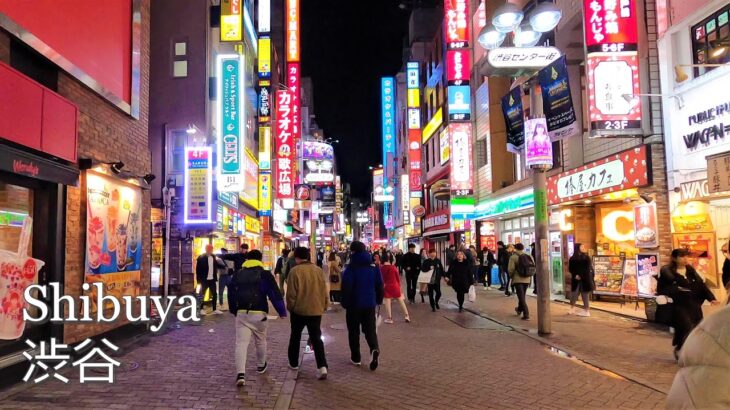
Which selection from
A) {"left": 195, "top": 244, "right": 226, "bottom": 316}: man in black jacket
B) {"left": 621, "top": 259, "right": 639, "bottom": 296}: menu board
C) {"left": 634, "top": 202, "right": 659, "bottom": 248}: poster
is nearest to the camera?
{"left": 634, "top": 202, "right": 659, "bottom": 248}: poster

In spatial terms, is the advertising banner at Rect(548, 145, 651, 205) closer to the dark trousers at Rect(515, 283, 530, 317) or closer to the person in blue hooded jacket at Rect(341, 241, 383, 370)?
the dark trousers at Rect(515, 283, 530, 317)

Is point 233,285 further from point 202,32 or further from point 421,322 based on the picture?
point 202,32

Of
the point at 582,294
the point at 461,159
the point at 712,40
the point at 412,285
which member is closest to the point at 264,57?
the point at 461,159

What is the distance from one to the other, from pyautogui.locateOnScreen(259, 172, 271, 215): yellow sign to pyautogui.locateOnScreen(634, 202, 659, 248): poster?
20.5 m

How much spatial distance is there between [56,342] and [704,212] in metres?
12.1

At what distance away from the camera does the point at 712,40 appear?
10930 millimetres

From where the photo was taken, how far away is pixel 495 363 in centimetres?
833

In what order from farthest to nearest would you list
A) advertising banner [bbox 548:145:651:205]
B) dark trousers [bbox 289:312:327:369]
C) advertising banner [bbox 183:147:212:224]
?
advertising banner [bbox 183:147:212:224]
advertising banner [bbox 548:145:651:205]
dark trousers [bbox 289:312:327:369]

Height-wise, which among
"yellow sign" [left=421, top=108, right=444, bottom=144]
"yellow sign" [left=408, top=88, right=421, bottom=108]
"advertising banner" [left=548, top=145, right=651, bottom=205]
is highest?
"yellow sign" [left=408, top=88, right=421, bottom=108]

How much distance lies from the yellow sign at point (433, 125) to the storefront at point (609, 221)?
17.8 m

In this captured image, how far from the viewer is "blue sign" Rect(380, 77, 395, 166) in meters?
58.4

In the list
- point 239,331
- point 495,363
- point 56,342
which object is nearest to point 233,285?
point 239,331

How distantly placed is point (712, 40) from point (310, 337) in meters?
9.70

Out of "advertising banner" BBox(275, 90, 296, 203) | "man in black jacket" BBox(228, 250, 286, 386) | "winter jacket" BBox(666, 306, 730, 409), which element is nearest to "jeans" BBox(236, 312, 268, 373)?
"man in black jacket" BBox(228, 250, 286, 386)
